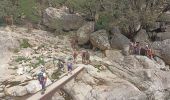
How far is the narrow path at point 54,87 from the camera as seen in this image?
23128 mm

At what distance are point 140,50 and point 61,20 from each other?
377 inches

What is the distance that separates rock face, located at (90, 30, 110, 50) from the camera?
34.1 m

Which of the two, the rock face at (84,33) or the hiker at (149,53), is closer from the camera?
the hiker at (149,53)


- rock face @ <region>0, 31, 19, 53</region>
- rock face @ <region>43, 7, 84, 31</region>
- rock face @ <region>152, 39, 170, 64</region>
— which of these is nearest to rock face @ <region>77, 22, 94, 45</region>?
rock face @ <region>43, 7, 84, 31</region>

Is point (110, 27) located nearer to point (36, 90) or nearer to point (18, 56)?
point (18, 56)

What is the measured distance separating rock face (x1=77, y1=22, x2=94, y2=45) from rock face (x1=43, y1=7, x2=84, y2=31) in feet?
6.36

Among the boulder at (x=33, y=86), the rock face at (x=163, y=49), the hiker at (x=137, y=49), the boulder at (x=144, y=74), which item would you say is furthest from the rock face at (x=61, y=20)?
the boulder at (x=33, y=86)

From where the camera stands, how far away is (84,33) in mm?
35719

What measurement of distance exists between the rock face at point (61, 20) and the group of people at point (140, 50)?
7.14 m

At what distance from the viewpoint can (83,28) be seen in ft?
118

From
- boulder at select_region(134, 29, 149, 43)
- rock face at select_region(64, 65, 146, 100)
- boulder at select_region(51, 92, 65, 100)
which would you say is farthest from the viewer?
boulder at select_region(134, 29, 149, 43)

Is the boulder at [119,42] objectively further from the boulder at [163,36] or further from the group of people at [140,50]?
the boulder at [163,36]

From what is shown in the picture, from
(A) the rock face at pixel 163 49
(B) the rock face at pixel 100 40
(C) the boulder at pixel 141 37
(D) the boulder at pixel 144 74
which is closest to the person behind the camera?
(D) the boulder at pixel 144 74

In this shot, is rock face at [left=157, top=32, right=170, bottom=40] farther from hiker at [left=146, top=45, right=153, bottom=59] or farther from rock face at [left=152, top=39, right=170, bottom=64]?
hiker at [left=146, top=45, right=153, bottom=59]
